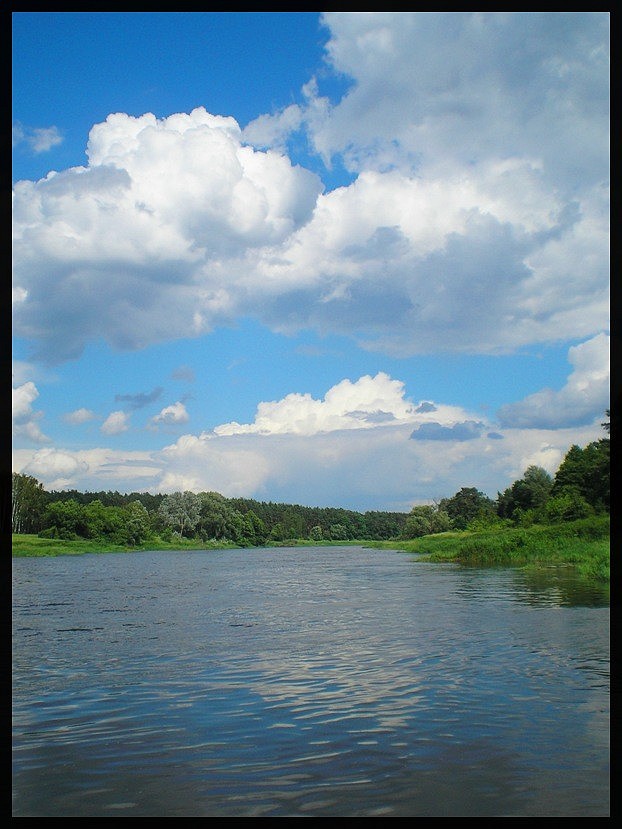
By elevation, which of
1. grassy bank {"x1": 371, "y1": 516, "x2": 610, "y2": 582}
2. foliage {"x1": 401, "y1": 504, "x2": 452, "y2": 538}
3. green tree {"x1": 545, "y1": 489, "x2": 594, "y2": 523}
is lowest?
foliage {"x1": 401, "y1": 504, "x2": 452, "y2": 538}

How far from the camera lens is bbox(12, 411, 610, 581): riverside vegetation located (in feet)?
182

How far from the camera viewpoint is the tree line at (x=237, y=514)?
81000 millimetres

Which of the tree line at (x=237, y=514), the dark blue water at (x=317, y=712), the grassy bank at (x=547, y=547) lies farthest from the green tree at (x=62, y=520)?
the dark blue water at (x=317, y=712)

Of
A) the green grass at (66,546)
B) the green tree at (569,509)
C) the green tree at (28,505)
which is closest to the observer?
the green tree at (569,509)

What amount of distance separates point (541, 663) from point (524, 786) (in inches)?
360

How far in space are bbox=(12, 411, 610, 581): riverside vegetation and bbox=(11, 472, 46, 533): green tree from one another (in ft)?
0.75

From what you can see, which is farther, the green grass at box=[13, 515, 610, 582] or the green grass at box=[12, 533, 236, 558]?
the green grass at box=[12, 533, 236, 558]

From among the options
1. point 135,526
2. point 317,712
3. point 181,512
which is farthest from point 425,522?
point 317,712

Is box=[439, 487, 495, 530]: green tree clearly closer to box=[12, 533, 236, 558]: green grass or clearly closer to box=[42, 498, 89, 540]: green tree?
box=[12, 533, 236, 558]: green grass

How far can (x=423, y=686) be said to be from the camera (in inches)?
643

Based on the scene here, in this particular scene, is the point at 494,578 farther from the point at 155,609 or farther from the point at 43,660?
the point at 43,660

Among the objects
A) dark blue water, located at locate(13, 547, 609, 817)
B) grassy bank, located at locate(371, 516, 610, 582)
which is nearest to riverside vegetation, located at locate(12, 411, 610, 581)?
grassy bank, located at locate(371, 516, 610, 582)

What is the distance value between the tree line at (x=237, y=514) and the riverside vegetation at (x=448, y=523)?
18 centimetres

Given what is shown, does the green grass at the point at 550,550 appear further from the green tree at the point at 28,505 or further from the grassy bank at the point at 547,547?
the green tree at the point at 28,505
